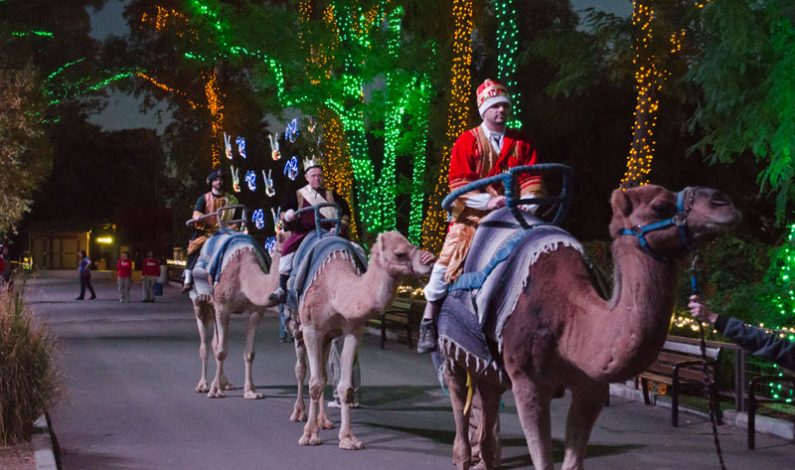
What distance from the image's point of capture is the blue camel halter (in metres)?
5.53

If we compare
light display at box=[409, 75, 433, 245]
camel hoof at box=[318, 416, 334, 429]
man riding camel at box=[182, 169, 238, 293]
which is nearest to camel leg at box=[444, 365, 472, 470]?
camel hoof at box=[318, 416, 334, 429]

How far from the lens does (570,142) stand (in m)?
40.8

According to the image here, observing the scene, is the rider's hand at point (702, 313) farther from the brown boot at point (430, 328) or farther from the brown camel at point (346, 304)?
the brown camel at point (346, 304)

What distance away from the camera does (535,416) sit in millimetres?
6379

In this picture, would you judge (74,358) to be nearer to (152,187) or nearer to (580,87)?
(580,87)

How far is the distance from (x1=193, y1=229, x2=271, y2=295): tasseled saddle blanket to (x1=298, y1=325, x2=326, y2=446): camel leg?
149 inches

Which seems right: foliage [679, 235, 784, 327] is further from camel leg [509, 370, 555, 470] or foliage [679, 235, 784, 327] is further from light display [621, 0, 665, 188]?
camel leg [509, 370, 555, 470]

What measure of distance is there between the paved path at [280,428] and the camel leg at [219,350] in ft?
0.72

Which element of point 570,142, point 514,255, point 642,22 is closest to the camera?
point 514,255

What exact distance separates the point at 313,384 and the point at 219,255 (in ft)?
14.9

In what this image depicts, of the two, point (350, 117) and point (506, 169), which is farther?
point (350, 117)

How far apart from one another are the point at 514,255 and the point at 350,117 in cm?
2654

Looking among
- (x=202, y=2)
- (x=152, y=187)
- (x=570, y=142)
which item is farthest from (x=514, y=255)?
(x=152, y=187)

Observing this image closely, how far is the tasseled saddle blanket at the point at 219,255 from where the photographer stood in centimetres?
A: 1505
